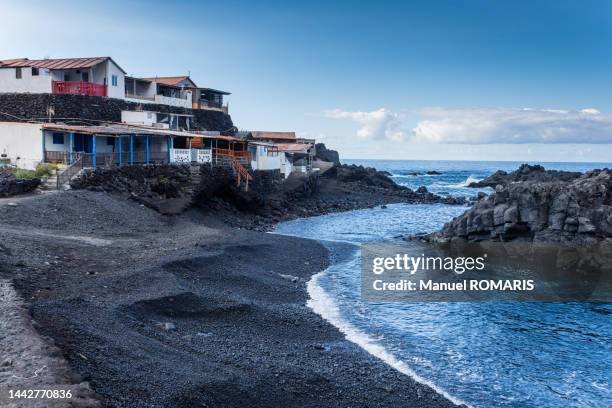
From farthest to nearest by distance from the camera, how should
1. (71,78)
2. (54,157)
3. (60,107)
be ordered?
(71,78), (60,107), (54,157)

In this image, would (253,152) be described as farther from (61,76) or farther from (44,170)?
(44,170)

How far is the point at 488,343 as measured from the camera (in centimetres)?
2033

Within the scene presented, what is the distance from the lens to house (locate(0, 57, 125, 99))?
166 feet

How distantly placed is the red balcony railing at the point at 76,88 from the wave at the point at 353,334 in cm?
3525

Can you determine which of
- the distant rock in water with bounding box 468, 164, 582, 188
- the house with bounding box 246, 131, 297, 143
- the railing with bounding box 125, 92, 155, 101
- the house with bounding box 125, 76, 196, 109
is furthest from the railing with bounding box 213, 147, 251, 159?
the distant rock in water with bounding box 468, 164, 582, 188

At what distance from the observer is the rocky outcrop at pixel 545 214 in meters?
33.9

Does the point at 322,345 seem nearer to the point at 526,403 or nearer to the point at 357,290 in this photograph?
the point at 526,403

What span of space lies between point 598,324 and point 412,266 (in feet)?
39.6

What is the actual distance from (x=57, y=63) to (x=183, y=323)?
4393 centimetres

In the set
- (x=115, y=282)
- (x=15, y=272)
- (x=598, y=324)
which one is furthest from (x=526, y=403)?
(x=15, y=272)

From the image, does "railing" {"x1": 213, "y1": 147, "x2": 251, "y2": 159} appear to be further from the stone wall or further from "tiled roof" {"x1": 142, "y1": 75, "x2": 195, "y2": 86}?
"tiled roof" {"x1": 142, "y1": 75, "x2": 195, "y2": 86}

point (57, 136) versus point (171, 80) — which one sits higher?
point (171, 80)

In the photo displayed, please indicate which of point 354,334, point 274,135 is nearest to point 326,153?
point 274,135

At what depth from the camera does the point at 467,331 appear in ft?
71.2
